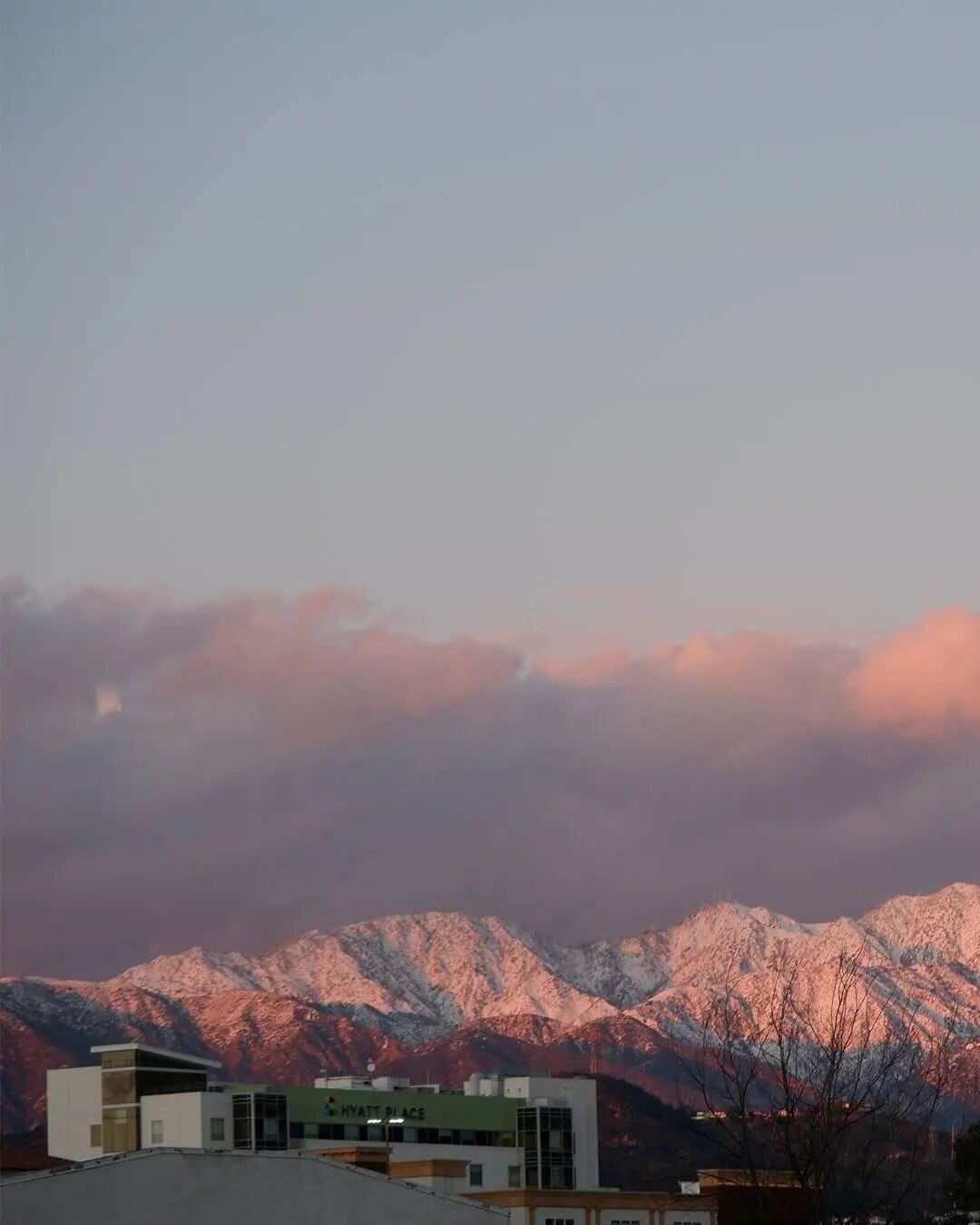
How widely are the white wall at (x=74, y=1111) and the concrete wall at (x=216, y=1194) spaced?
95951mm

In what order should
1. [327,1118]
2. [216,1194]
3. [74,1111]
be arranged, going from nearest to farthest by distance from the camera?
[216,1194] < [327,1118] < [74,1111]

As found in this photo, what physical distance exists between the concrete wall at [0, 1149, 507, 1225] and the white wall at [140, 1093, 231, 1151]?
8886 centimetres

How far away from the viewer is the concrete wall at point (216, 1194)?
64.2m

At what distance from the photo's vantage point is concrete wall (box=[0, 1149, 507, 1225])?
64250 millimetres

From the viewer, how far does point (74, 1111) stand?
16712cm

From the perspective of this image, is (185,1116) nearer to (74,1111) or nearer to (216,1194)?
(74,1111)

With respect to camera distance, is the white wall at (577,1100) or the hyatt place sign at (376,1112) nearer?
the hyatt place sign at (376,1112)

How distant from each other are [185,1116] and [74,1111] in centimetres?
1179

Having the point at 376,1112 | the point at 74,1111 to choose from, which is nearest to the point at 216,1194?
the point at 376,1112

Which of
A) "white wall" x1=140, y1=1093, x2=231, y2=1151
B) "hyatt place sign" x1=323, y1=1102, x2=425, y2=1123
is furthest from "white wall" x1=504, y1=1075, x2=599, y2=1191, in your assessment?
"white wall" x1=140, y1=1093, x2=231, y2=1151

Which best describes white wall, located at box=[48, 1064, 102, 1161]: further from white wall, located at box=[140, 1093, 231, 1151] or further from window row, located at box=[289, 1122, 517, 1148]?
window row, located at box=[289, 1122, 517, 1148]

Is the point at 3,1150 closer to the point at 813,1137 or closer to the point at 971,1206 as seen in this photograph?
the point at 813,1137

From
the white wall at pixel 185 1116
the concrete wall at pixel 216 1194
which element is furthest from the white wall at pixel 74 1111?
the concrete wall at pixel 216 1194

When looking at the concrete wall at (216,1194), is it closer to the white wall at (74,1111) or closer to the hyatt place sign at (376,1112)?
the hyatt place sign at (376,1112)
